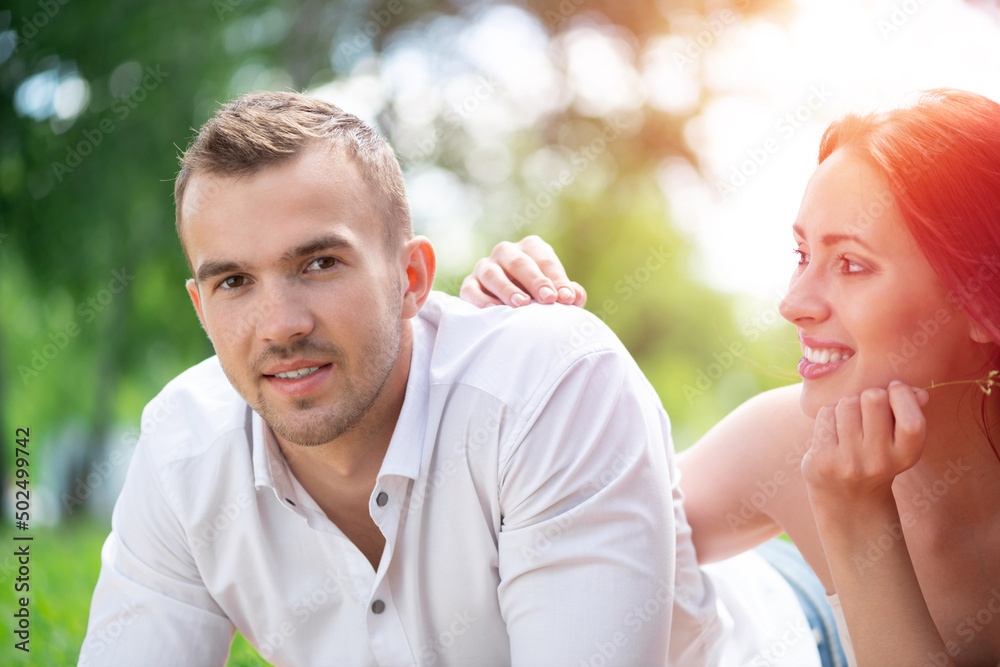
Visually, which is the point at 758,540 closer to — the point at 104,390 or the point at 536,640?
the point at 536,640

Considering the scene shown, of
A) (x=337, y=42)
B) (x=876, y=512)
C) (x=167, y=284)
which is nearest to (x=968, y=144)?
(x=876, y=512)

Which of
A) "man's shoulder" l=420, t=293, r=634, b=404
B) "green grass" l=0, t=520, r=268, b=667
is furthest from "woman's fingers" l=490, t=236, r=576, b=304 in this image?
"green grass" l=0, t=520, r=268, b=667

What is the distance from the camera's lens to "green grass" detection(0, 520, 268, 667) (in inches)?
157

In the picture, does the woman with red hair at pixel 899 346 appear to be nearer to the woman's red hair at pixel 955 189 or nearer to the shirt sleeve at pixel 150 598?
the woman's red hair at pixel 955 189

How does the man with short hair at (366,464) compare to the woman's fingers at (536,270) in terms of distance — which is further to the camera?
the woman's fingers at (536,270)

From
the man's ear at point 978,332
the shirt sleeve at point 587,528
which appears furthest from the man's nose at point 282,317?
the man's ear at point 978,332

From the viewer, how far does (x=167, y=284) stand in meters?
10.2

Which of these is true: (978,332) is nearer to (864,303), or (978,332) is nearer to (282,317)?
(864,303)

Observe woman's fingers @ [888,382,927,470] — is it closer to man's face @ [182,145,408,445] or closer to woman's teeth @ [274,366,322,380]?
man's face @ [182,145,408,445]

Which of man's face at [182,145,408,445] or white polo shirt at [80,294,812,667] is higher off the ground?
man's face at [182,145,408,445]

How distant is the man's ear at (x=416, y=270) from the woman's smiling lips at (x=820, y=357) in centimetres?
117

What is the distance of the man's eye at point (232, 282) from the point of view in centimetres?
246

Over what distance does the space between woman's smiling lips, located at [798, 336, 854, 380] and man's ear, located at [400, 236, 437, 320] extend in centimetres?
117

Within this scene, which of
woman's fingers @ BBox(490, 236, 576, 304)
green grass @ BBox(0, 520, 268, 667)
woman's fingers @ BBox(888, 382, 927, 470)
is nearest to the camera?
woman's fingers @ BBox(888, 382, 927, 470)
